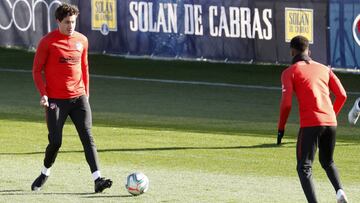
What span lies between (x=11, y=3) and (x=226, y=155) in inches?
715

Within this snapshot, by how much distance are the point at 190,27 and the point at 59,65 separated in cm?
1753

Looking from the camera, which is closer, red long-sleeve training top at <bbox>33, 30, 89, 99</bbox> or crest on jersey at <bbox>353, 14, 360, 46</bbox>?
red long-sleeve training top at <bbox>33, 30, 89, 99</bbox>

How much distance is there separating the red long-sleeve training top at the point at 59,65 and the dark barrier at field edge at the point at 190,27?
1504 cm

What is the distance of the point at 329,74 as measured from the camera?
13594 millimetres

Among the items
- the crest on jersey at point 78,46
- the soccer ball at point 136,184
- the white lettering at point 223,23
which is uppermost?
the crest on jersey at point 78,46

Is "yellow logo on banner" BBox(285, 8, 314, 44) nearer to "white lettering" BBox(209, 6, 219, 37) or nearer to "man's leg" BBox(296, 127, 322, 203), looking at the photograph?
"white lettering" BBox(209, 6, 219, 37)

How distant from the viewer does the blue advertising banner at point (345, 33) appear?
29.3m

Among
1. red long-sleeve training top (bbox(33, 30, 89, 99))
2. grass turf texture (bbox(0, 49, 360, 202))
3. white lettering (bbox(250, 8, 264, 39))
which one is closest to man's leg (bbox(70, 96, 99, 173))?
red long-sleeve training top (bbox(33, 30, 89, 99))

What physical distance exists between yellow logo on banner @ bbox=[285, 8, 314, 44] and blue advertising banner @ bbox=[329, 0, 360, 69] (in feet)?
1.77

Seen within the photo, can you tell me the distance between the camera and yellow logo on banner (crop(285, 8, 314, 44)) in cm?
3009

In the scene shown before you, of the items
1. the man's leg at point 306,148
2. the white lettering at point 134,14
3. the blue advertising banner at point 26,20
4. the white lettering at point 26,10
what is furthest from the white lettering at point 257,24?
the man's leg at point 306,148

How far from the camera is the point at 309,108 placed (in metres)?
13.4

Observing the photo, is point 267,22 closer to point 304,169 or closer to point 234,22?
point 234,22

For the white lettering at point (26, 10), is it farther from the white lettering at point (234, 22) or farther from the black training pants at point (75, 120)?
the black training pants at point (75, 120)
